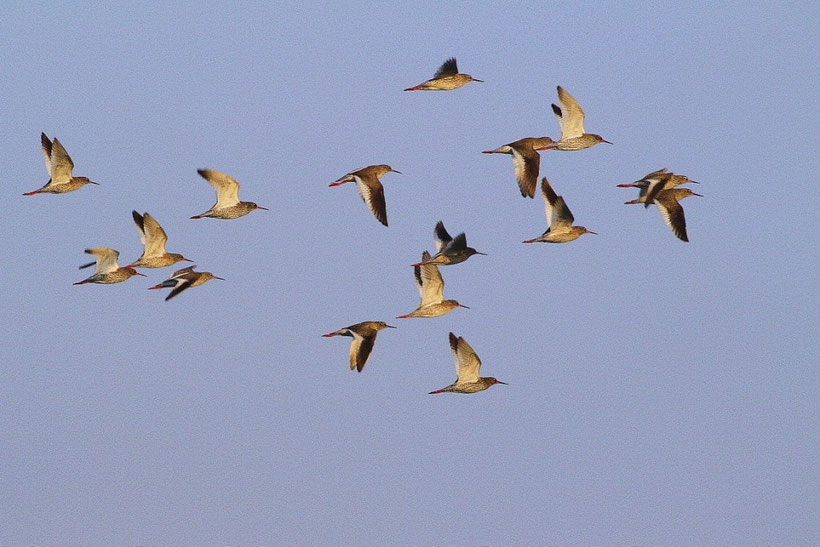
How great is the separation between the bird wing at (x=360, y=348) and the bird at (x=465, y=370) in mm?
1540

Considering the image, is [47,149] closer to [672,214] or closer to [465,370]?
[465,370]

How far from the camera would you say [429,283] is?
98.6 feet

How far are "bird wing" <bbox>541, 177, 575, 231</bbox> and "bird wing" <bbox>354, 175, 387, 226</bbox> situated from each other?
3283 mm

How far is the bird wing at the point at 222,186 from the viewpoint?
29.2 metres

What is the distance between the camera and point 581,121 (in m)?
30.4

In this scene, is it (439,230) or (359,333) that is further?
(439,230)

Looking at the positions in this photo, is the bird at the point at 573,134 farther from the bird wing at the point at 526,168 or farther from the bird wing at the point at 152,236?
the bird wing at the point at 152,236

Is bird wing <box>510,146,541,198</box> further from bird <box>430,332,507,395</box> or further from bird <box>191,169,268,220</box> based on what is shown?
bird <box>191,169,268,220</box>

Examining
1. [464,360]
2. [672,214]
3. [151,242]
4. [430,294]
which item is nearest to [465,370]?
[464,360]

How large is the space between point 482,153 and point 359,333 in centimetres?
418

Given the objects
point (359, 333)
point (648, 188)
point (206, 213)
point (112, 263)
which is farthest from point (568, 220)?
point (112, 263)

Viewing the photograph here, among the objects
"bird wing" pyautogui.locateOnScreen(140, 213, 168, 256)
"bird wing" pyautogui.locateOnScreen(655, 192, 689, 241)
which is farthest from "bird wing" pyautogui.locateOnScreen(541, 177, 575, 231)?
"bird wing" pyautogui.locateOnScreen(140, 213, 168, 256)

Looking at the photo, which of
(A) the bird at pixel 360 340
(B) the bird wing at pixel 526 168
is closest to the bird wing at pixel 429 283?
(A) the bird at pixel 360 340

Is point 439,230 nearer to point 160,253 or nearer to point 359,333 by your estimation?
point 359,333
